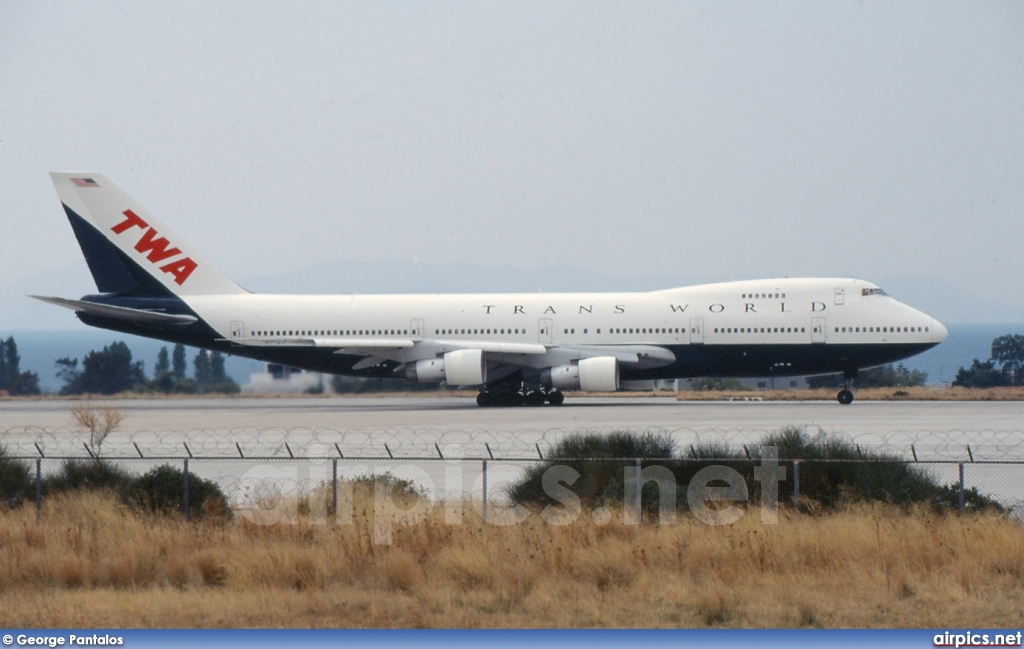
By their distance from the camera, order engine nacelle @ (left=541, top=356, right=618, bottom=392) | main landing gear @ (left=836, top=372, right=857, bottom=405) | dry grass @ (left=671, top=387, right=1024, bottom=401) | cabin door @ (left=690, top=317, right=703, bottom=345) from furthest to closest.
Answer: dry grass @ (left=671, top=387, right=1024, bottom=401)
main landing gear @ (left=836, top=372, right=857, bottom=405)
cabin door @ (left=690, top=317, right=703, bottom=345)
engine nacelle @ (left=541, top=356, right=618, bottom=392)

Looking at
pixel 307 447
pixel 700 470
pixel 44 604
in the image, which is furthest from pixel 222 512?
pixel 307 447

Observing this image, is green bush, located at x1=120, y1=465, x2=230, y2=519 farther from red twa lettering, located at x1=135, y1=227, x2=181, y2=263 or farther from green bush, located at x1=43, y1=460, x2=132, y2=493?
red twa lettering, located at x1=135, y1=227, x2=181, y2=263

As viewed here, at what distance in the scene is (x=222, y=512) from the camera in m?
18.1

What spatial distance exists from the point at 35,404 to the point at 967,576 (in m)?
49.2

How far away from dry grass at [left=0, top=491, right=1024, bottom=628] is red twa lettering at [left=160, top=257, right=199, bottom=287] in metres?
31.8

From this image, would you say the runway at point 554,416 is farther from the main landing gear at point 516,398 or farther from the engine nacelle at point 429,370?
the engine nacelle at point 429,370

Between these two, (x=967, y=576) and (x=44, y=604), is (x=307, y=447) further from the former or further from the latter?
(x=967, y=576)

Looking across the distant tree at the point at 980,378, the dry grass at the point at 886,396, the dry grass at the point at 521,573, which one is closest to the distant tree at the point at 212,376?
the dry grass at the point at 886,396

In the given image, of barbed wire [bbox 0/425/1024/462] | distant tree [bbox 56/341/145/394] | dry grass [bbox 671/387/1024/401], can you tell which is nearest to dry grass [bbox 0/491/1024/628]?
barbed wire [bbox 0/425/1024/462]

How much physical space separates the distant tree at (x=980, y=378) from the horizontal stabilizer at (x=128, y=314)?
44791 mm

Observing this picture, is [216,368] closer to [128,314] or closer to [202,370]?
[202,370]

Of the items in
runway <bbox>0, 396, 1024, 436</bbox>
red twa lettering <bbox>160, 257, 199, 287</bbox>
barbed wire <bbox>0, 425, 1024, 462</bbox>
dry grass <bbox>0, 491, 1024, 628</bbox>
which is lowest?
dry grass <bbox>0, 491, 1024, 628</bbox>

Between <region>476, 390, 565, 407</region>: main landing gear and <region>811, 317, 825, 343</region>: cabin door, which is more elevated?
<region>811, 317, 825, 343</region>: cabin door

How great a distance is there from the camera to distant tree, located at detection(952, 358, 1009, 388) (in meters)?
72.4
